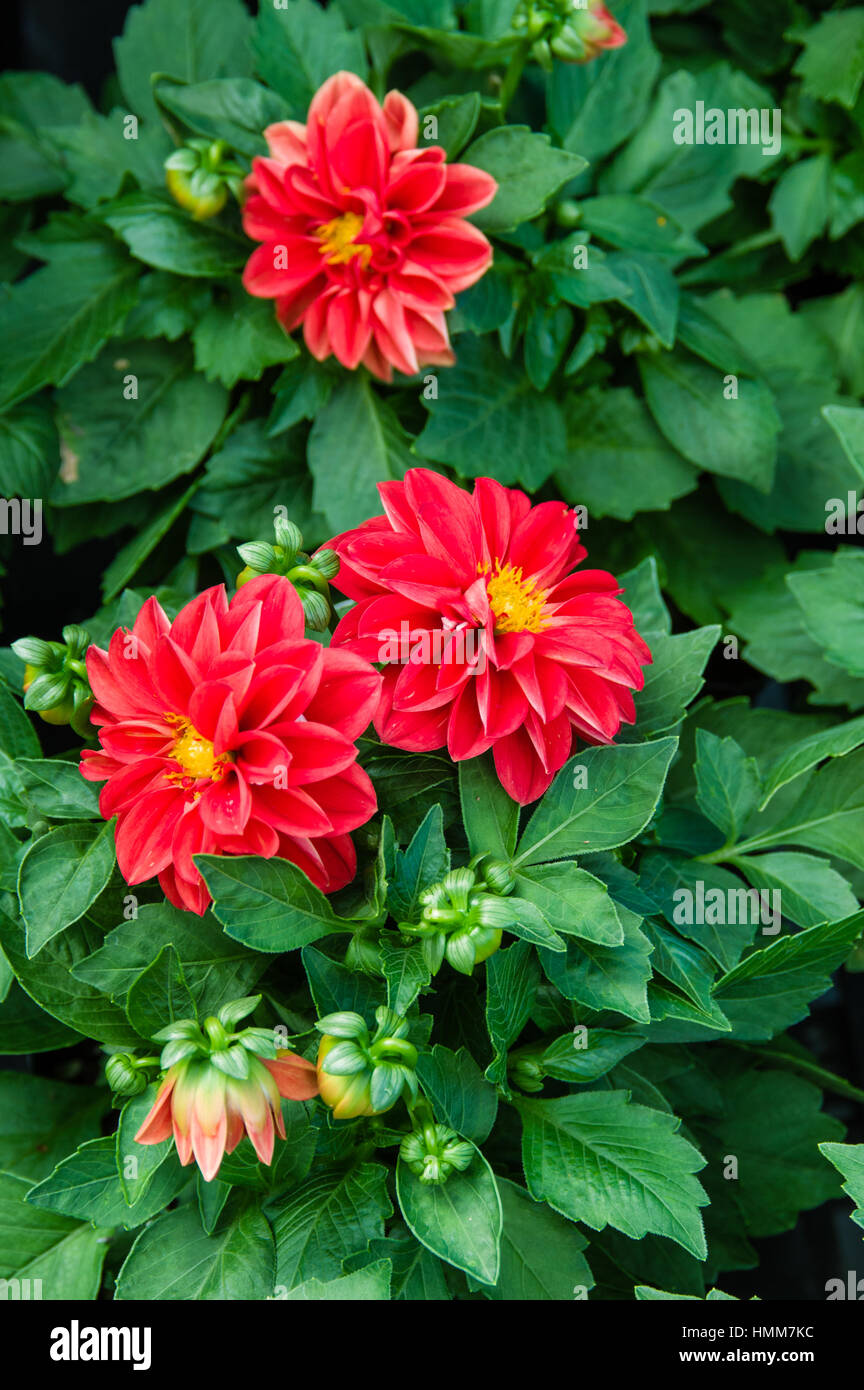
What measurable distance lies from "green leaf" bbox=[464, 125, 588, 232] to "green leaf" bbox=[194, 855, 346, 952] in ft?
1.38

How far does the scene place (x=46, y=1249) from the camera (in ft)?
1.79

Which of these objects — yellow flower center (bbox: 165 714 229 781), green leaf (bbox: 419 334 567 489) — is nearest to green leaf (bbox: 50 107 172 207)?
green leaf (bbox: 419 334 567 489)

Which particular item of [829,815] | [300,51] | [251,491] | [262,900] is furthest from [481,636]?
[300,51]

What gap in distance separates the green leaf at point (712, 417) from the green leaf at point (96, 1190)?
545 mm

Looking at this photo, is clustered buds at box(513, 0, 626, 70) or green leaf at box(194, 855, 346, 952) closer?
green leaf at box(194, 855, 346, 952)

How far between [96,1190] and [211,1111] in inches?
4.6

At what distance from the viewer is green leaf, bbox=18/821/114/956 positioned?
493mm

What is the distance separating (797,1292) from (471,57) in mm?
846

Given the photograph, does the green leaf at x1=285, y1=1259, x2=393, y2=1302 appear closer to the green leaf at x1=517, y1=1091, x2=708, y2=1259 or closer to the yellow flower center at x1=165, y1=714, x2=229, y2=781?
the green leaf at x1=517, y1=1091, x2=708, y2=1259

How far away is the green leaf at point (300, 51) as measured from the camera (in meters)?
0.74

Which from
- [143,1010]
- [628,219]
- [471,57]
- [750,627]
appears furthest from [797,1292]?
[471,57]

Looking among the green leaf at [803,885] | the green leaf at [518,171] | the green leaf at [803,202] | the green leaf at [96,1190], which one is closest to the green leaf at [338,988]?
the green leaf at [96,1190]

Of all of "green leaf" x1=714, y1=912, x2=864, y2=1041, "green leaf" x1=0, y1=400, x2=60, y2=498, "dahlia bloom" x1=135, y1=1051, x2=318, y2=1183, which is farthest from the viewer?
"green leaf" x1=0, y1=400, x2=60, y2=498

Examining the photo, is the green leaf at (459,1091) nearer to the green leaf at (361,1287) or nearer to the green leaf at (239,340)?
the green leaf at (361,1287)
